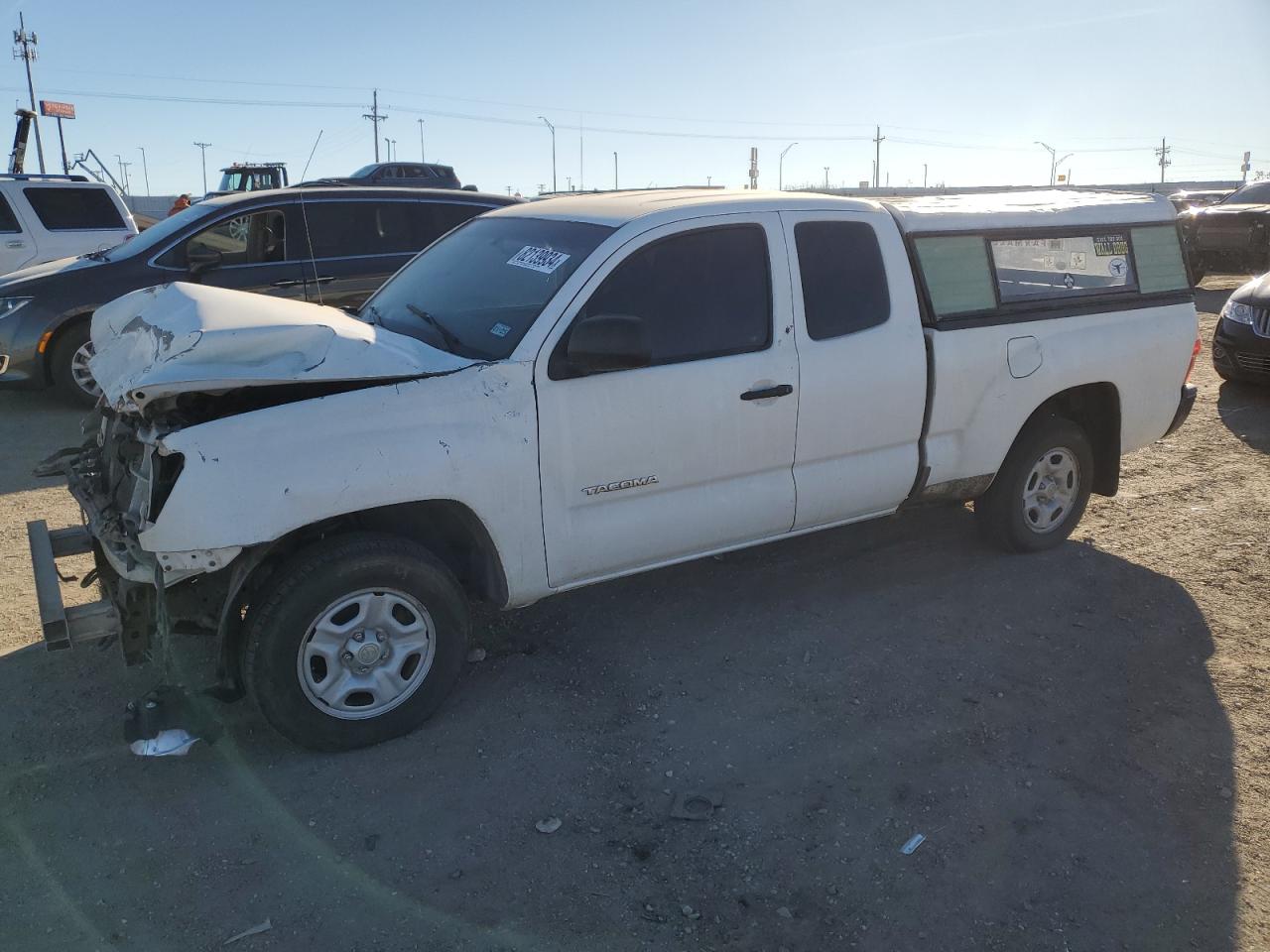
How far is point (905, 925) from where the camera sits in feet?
9.61

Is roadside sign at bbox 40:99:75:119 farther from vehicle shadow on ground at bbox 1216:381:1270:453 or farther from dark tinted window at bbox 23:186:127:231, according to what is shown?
vehicle shadow on ground at bbox 1216:381:1270:453

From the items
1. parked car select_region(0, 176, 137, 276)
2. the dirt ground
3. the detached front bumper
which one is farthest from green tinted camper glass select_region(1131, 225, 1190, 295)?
parked car select_region(0, 176, 137, 276)

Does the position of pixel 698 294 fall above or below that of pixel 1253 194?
below

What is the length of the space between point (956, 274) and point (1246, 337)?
223 inches

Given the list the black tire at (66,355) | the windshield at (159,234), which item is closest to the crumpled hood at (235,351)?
the windshield at (159,234)

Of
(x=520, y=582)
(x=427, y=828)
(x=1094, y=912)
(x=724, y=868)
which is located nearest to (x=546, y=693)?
(x=520, y=582)

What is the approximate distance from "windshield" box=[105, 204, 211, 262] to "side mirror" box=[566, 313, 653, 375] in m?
6.16

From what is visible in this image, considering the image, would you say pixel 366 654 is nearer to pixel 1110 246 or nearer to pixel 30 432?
pixel 1110 246

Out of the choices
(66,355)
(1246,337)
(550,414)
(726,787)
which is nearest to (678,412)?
(550,414)

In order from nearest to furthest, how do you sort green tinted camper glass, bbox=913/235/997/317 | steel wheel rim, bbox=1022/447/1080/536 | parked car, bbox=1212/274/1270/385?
green tinted camper glass, bbox=913/235/997/317
steel wheel rim, bbox=1022/447/1080/536
parked car, bbox=1212/274/1270/385

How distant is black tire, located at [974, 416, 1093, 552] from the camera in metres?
5.35

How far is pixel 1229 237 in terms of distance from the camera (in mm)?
16453

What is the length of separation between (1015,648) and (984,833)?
1.45 meters

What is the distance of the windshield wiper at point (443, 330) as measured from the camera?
399cm
